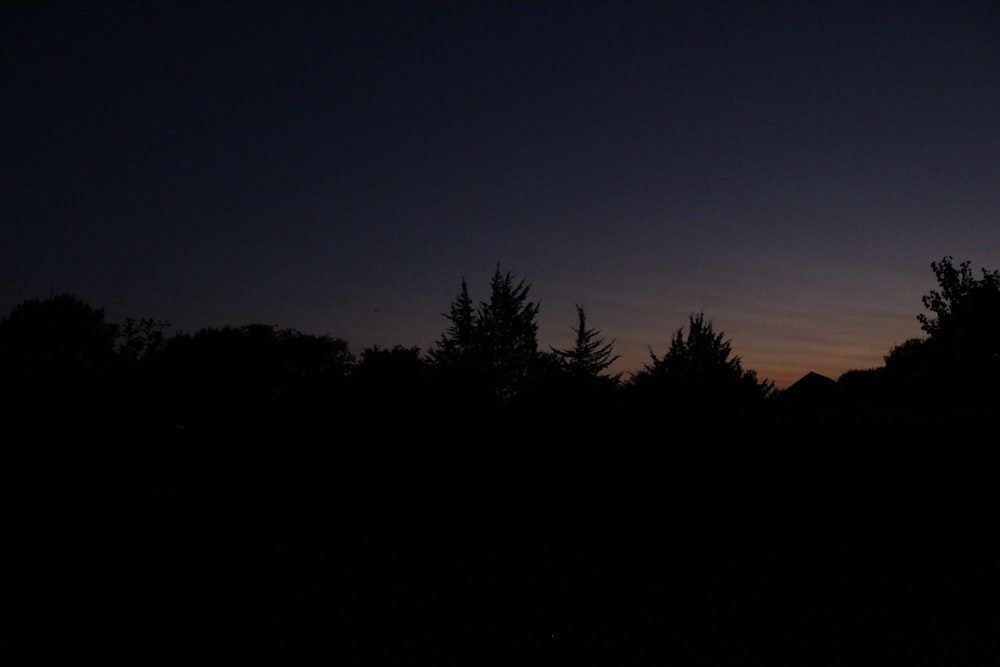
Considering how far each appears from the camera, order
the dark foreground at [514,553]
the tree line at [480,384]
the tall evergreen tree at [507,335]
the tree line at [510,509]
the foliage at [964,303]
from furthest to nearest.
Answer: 1. the tall evergreen tree at [507,335]
2. the foliage at [964,303]
3. the tree line at [480,384]
4. the tree line at [510,509]
5. the dark foreground at [514,553]

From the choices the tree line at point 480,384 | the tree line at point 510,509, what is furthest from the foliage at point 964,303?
the tree line at point 510,509

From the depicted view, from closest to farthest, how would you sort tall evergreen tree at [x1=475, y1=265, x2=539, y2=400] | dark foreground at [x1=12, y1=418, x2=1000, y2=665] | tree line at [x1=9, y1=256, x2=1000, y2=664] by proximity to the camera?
dark foreground at [x1=12, y1=418, x2=1000, y2=665]
tree line at [x1=9, y1=256, x2=1000, y2=664]
tall evergreen tree at [x1=475, y1=265, x2=539, y2=400]

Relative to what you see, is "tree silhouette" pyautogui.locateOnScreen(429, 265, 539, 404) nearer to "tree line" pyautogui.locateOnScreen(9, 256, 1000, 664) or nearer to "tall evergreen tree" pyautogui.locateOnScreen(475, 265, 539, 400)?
"tall evergreen tree" pyautogui.locateOnScreen(475, 265, 539, 400)

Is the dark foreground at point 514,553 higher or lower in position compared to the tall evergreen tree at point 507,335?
lower

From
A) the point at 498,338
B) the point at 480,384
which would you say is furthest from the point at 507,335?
the point at 480,384

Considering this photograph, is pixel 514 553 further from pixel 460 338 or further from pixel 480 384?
pixel 460 338

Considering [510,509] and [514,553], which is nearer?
[514,553]

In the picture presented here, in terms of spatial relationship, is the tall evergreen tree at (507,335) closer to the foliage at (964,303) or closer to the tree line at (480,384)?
the tree line at (480,384)

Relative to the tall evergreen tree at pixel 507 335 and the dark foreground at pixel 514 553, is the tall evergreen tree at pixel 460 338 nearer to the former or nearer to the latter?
the tall evergreen tree at pixel 507 335

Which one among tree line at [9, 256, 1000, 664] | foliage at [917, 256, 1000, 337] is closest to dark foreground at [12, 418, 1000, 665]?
tree line at [9, 256, 1000, 664]

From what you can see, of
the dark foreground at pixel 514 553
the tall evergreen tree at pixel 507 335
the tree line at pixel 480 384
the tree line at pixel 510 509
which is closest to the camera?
the dark foreground at pixel 514 553

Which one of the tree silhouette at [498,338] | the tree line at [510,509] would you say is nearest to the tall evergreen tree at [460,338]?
the tree silhouette at [498,338]

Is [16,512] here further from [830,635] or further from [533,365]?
[533,365]

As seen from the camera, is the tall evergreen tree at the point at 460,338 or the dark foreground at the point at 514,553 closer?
the dark foreground at the point at 514,553
